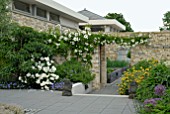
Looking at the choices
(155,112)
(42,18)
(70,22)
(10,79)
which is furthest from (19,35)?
(70,22)

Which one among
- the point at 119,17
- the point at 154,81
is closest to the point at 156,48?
the point at 154,81

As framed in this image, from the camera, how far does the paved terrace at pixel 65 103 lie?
6.48 metres

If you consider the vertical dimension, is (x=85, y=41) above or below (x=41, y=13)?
below

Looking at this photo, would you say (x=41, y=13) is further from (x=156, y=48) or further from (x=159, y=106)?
(x=159, y=106)

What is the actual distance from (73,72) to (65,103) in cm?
330

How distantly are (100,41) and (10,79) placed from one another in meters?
4.37

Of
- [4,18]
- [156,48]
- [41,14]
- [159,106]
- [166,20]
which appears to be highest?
[166,20]

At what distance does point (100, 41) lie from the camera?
1239 cm

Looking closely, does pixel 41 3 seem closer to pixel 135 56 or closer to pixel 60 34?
pixel 60 34

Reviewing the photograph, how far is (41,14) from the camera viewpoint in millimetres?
13609

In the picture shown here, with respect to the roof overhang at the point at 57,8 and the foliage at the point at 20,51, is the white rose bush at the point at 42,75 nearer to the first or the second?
the foliage at the point at 20,51

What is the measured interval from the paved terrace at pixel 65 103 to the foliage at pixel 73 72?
1351 millimetres

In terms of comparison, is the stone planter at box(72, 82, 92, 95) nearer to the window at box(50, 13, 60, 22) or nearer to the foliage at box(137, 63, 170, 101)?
the foliage at box(137, 63, 170, 101)

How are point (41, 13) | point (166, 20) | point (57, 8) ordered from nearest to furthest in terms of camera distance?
point (41, 13) → point (57, 8) → point (166, 20)
